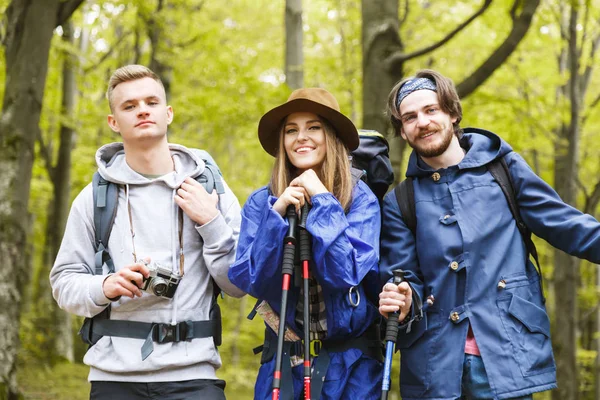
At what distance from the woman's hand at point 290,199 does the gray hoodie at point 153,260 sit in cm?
41

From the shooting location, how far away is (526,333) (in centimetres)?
369

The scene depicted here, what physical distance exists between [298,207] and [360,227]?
0.37 m

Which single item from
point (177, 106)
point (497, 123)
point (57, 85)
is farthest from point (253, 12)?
point (497, 123)

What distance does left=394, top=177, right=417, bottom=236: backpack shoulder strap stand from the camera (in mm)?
4016

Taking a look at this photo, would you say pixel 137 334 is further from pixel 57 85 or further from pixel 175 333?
pixel 57 85

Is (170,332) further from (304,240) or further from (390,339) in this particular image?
(390,339)

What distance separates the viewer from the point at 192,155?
4293 mm

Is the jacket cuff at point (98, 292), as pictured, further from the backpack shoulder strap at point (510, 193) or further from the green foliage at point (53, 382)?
the green foliage at point (53, 382)

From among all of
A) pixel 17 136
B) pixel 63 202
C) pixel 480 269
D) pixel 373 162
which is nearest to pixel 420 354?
pixel 480 269

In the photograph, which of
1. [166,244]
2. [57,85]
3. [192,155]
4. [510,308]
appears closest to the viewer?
[510,308]

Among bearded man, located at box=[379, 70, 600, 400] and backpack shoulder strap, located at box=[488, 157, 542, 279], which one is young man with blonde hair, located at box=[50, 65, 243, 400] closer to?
bearded man, located at box=[379, 70, 600, 400]

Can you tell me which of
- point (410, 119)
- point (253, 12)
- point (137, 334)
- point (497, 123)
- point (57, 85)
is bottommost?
point (137, 334)

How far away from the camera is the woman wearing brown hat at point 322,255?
12.1ft

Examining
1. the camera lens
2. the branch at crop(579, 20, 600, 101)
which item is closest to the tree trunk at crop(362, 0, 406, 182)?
the camera lens
